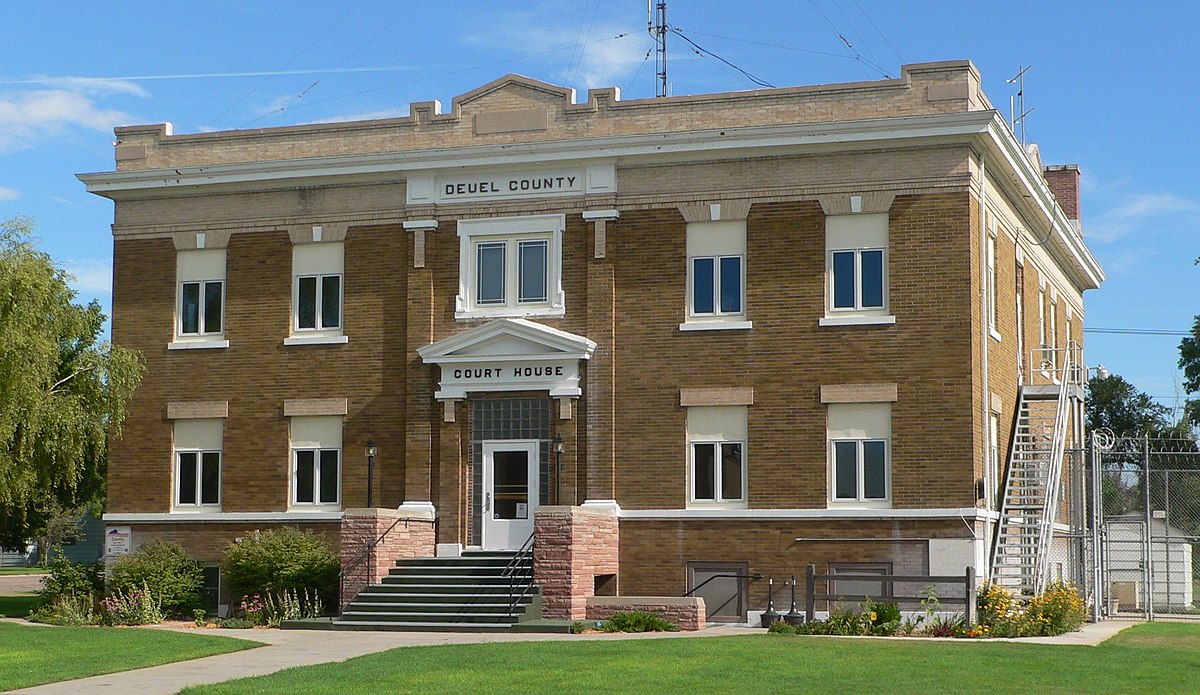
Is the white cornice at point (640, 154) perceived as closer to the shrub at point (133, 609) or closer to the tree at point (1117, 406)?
the shrub at point (133, 609)

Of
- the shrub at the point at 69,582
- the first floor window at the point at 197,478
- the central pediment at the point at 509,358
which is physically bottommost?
the shrub at the point at 69,582

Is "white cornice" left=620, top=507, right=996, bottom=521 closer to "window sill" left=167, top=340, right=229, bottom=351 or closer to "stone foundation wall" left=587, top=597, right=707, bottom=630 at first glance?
"stone foundation wall" left=587, top=597, right=707, bottom=630

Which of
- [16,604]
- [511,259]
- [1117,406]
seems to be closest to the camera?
[511,259]

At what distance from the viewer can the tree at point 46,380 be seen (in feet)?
89.7

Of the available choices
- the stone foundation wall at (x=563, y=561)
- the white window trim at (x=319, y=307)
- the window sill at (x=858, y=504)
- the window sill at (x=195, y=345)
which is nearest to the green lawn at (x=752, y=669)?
the stone foundation wall at (x=563, y=561)

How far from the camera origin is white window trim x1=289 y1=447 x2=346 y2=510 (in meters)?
30.6

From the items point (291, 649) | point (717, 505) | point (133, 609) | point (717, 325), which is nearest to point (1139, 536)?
point (717, 505)

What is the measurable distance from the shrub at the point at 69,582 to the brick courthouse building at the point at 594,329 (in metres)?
1.49

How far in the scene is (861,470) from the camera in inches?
1094

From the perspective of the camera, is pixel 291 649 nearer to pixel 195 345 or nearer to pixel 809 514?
pixel 809 514

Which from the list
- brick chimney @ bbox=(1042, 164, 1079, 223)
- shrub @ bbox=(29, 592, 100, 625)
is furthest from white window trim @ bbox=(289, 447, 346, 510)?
brick chimney @ bbox=(1042, 164, 1079, 223)

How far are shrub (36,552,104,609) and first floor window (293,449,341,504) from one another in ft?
13.6

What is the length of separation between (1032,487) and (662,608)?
26.4 ft

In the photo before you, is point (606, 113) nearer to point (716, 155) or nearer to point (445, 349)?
point (716, 155)
